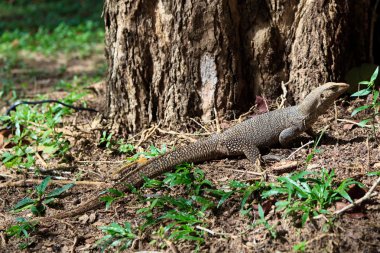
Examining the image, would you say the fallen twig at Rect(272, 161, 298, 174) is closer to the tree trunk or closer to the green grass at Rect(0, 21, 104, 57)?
the tree trunk

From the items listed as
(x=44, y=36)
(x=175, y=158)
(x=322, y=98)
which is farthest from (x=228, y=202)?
(x=44, y=36)

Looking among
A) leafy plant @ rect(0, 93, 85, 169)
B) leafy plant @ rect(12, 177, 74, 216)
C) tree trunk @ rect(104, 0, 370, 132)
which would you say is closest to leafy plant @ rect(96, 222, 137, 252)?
leafy plant @ rect(12, 177, 74, 216)

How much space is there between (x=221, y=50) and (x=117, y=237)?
211 centimetres

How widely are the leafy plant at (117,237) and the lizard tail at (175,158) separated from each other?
59 centimetres

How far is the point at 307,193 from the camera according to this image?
11.5ft

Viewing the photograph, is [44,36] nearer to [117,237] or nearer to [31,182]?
[31,182]

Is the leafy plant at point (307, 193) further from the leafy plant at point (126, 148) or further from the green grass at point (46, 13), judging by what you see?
the green grass at point (46, 13)

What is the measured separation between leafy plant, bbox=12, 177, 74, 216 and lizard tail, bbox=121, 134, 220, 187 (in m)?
0.54

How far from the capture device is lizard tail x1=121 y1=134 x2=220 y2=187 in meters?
4.20

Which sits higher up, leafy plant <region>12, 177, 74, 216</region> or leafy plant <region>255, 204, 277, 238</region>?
leafy plant <region>12, 177, 74, 216</region>

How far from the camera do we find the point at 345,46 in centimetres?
501

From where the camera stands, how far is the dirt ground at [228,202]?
331 centimetres

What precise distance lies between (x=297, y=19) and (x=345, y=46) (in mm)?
552

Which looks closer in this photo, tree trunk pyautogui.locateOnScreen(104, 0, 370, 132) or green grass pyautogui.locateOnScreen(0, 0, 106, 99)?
tree trunk pyautogui.locateOnScreen(104, 0, 370, 132)
